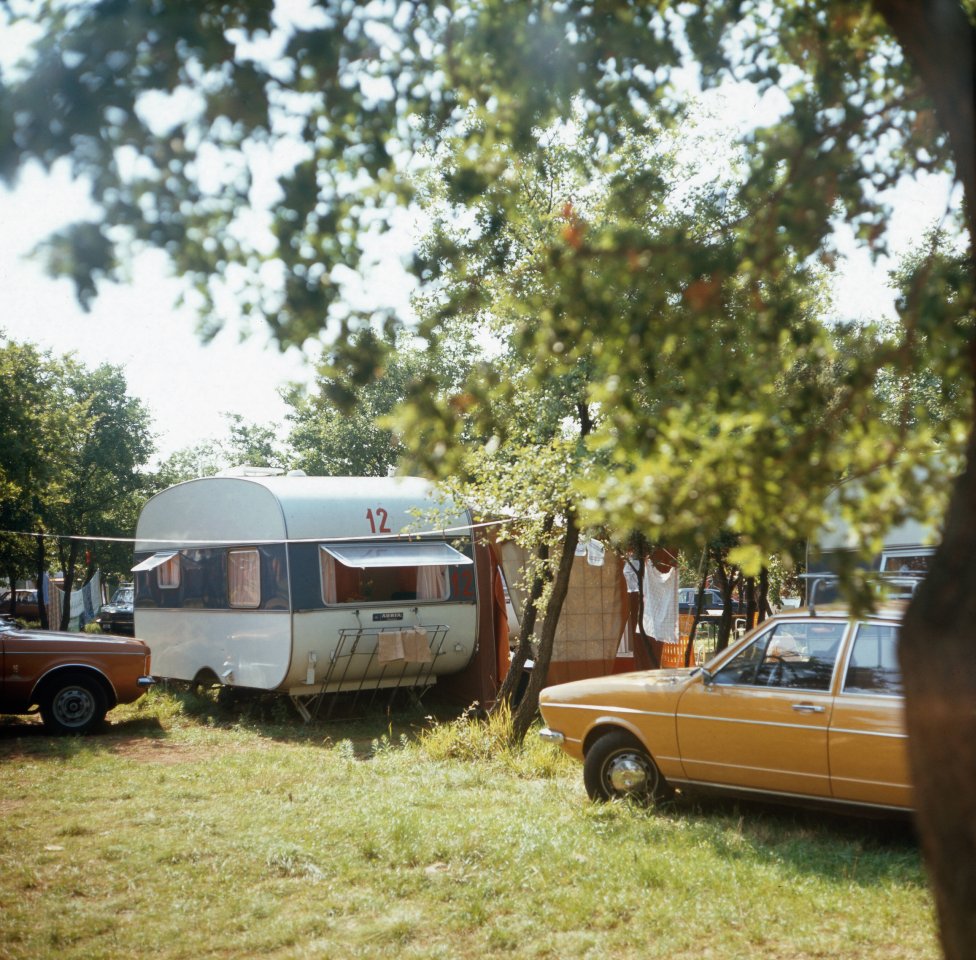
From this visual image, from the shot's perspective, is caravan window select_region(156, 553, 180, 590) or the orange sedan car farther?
caravan window select_region(156, 553, 180, 590)

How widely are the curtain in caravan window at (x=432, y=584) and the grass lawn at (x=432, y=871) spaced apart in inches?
175

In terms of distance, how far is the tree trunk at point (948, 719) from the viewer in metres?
2.59

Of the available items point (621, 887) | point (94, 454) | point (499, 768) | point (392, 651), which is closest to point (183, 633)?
point (392, 651)

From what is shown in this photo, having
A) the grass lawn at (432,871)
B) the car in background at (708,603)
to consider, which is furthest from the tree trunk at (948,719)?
the car in background at (708,603)

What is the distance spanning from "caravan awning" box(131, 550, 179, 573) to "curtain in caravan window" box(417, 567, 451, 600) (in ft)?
11.8

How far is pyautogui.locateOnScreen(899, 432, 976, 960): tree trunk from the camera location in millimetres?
2590

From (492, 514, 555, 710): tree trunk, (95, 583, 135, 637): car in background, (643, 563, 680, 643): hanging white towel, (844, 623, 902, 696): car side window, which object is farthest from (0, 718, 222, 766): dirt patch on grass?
(95, 583, 135, 637): car in background

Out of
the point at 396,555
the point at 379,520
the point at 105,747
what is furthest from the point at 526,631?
the point at 105,747

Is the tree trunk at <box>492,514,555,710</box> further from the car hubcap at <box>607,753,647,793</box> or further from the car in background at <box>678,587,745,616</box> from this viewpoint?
the car in background at <box>678,587,745,616</box>

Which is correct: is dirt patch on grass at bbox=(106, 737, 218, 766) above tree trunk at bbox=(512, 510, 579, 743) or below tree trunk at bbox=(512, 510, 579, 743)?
below

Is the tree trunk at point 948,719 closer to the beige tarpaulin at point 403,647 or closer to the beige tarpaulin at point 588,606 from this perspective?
the beige tarpaulin at point 403,647

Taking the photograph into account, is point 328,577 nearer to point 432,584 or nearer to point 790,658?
point 432,584

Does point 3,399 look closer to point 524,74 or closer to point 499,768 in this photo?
point 499,768

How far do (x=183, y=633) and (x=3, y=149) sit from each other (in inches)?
495
